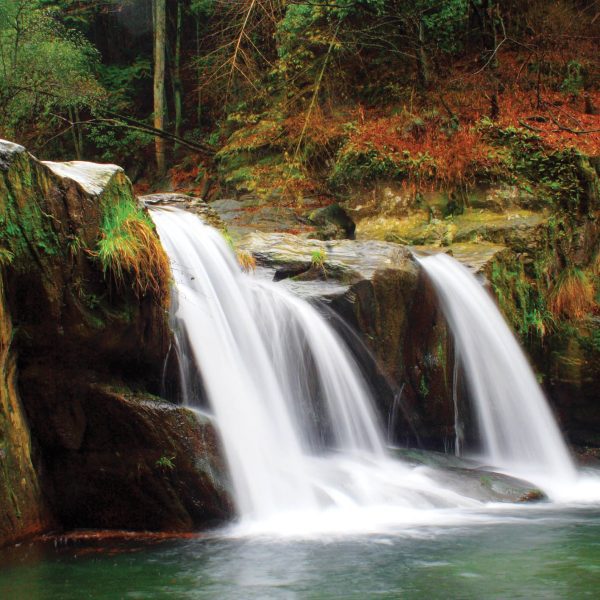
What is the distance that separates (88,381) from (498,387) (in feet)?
16.6

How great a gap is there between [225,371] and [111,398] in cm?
122

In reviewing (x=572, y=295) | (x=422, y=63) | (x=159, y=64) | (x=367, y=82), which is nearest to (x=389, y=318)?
(x=572, y=295)

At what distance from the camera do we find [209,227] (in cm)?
786

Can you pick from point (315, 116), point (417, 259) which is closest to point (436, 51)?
point (315, 116)

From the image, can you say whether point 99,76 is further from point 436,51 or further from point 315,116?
point 436,51

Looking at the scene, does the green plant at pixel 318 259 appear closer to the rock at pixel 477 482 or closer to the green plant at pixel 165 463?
the rock at pixel 477 482

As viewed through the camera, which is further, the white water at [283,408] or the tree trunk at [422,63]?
the tree trunk at [422,63]

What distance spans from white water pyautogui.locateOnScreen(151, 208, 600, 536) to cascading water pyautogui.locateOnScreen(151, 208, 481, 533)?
11 millimetres

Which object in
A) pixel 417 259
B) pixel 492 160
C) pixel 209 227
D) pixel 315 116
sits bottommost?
pixel 417 259

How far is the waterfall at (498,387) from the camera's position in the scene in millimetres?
8031

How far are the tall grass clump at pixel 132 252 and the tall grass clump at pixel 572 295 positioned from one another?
6.09m

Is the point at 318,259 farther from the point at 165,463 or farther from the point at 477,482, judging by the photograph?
the point at 165,463

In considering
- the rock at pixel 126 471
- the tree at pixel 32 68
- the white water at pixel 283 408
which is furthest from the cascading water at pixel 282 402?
the tree at pixel 32 68

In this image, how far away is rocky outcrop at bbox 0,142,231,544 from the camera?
4.54 meters
